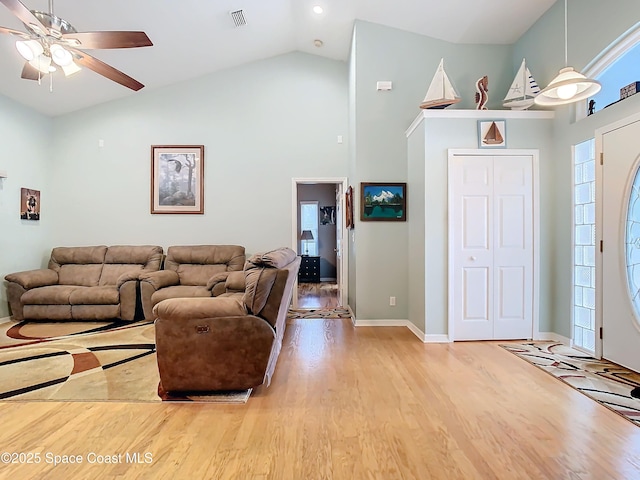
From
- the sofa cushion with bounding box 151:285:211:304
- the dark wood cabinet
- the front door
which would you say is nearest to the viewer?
the front door

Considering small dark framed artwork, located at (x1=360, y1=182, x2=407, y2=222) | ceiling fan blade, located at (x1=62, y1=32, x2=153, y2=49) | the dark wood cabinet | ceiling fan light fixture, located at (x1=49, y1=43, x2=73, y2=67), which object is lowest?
the dark wood cabinet

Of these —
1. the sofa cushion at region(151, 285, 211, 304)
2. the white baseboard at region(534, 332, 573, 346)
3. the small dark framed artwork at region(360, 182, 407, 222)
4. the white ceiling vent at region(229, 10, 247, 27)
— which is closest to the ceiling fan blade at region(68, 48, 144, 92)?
the white ceiling vent at region(229, 10, 247, 27)

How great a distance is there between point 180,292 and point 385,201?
2882mm

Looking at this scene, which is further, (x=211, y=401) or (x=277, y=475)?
(x=211, y=401)

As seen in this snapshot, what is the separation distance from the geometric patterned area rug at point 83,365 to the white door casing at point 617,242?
3.01m

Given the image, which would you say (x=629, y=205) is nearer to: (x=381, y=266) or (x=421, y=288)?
(x=421, y=288)

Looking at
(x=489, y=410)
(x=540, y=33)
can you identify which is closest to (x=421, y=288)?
(x=489, y=410)

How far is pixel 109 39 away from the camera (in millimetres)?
2658

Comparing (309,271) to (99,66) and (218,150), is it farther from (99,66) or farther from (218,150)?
(99,66)

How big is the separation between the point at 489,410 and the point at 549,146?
287 cm

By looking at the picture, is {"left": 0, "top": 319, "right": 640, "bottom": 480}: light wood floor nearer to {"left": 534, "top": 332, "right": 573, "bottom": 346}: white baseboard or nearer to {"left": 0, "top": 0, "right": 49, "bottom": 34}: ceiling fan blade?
{"left": 534, "top": 332, "right": 573, "bottom": 346}: white baseboard

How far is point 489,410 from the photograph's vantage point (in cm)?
216

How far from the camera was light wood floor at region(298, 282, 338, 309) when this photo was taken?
5859mm

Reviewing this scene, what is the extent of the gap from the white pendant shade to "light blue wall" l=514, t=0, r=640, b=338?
445mm
